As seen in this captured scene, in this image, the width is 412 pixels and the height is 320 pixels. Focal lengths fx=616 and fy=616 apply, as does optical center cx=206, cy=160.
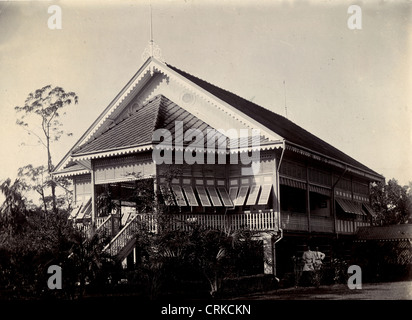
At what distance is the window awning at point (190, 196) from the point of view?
83.5 ft

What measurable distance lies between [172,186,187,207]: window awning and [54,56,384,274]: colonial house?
0.16 feet

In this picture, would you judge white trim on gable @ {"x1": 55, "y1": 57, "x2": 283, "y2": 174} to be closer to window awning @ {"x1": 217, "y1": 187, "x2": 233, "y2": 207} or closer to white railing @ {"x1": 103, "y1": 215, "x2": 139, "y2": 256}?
window awning @ {"x1": 217, "y1": 187, "x2": 233, "y2": 207}

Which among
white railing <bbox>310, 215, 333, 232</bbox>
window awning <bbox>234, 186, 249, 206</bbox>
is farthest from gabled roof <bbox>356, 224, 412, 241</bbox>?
window awning <bbox>234, 186, 249, 206</bbox>

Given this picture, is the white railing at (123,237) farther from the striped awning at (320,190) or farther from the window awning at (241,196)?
the striped awning at (320,190)

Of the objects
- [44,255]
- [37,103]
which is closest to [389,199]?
[37,103]

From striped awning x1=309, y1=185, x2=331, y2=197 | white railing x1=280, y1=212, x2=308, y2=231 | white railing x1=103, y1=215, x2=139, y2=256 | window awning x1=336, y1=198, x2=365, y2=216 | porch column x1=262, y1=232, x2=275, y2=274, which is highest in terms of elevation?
striped awning x1=309, y1=185, x2=331, y2=197

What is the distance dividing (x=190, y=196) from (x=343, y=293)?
726 centimetres

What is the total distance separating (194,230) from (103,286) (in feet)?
13.0

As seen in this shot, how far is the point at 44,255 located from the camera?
20.2 m

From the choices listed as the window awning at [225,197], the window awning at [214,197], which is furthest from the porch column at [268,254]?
the window awning at [214,197]

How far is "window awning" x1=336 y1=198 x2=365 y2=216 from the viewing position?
32612 mm

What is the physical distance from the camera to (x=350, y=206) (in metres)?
33.8

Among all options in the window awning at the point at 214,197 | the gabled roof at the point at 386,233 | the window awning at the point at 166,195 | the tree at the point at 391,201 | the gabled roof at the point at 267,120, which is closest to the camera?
the window awning at the point at 166,195

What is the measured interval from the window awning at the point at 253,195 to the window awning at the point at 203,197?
167cm
